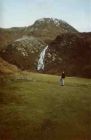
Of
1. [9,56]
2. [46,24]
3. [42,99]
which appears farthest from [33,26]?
[42,99]

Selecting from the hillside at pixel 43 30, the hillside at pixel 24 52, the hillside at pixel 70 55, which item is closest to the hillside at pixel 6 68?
the hillside at pixel 24 52

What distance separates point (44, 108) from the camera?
772 cm

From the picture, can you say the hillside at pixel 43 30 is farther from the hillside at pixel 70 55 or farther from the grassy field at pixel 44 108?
the grassy field at pixel 44 108

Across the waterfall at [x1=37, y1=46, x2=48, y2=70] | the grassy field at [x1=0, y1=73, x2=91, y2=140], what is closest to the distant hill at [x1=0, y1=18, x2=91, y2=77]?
the waterfall at [x1=37, y1=46, x2=48, y2=70]

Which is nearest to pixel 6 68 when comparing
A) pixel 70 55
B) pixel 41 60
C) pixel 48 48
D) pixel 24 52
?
pixel 24 52

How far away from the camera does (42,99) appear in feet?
25.5

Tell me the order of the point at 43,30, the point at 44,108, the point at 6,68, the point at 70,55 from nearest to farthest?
the point at 44,108, the point at 6,68, the point at 70,55, the point at 43,30

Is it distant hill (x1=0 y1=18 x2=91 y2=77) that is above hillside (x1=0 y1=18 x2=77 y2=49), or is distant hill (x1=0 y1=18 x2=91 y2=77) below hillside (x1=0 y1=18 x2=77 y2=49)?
below

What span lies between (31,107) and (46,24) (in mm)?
1673

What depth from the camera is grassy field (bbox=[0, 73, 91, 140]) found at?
753cm

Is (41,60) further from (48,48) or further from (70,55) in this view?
(70,55)

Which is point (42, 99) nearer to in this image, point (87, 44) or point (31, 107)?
point (31, 107)

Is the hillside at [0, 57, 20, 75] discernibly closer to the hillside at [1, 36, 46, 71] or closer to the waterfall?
the hillside at [1, 36, 46, 71]

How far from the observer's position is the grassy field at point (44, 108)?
753 centimetres
